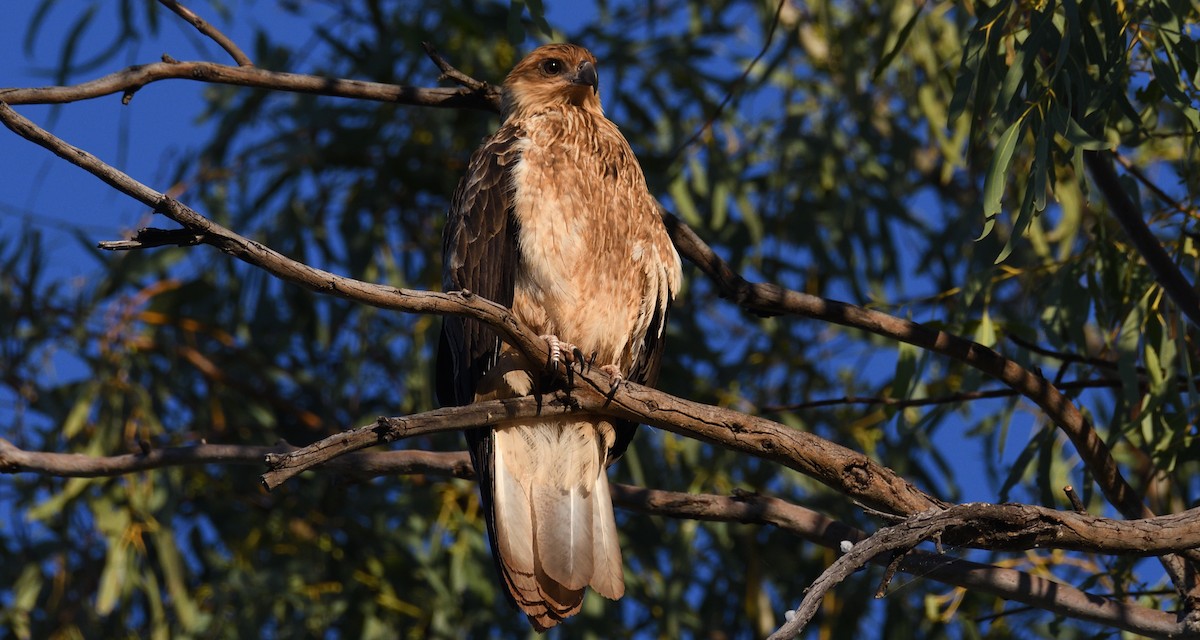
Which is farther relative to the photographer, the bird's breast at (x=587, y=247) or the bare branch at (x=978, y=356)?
the bird's breast at (x=587, y=247)

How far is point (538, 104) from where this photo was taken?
4098 mm

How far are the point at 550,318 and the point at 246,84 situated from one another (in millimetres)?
980

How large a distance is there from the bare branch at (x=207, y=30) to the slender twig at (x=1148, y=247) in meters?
2.12

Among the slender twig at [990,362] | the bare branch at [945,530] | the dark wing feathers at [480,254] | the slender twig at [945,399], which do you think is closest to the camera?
the bare branch at [945,530]

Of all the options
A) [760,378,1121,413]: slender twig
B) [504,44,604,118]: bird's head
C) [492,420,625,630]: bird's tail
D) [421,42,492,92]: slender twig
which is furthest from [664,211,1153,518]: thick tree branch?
[504,44,604,118]: bird's head

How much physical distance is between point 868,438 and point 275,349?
234 cm

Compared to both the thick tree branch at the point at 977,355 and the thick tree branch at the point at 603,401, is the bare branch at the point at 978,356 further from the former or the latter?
the thick tree branch at the point at 603,401

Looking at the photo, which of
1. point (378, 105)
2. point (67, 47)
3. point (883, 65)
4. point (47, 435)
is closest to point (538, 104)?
point (883, 65)

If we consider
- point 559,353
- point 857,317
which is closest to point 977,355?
point 857,317

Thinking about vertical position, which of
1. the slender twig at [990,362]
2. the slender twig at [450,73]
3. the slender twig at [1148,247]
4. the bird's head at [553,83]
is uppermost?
the bird's head at [553,83]

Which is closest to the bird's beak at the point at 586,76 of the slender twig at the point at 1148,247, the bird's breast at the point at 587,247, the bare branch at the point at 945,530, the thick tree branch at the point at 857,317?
the bird's breast at the point at 587,247

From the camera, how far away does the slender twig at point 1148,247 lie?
313 cm

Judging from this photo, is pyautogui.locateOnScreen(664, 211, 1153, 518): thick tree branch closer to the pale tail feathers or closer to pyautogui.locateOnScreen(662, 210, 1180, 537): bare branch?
pyautogui.locateOnScreen(662, 210, 1180, 537): bare branch

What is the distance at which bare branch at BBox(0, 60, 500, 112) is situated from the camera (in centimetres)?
301
